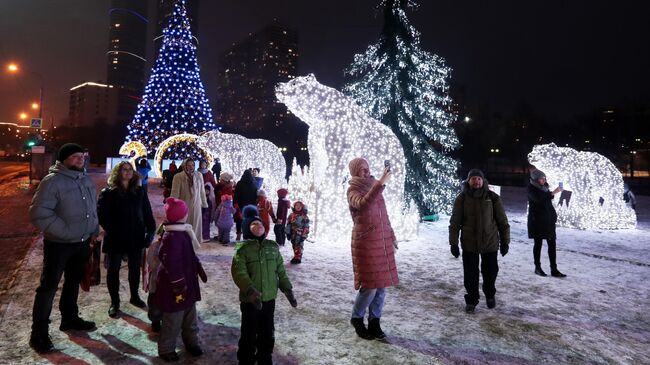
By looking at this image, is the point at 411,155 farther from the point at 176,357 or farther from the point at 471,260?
the point at 176,357

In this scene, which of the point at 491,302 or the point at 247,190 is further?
the point at 247,190

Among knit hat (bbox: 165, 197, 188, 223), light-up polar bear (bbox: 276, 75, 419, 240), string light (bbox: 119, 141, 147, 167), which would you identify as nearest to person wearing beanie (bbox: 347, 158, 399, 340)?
knit hat (bbox: 165, 197, 188, 223)

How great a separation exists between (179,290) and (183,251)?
304mm

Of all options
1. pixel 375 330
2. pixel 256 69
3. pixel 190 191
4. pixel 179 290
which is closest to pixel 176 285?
pixel 179 290

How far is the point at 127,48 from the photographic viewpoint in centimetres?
14188

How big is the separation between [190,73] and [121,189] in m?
25.9

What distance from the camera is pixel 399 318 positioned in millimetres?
4266

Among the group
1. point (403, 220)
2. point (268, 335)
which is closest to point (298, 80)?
point (403, 220)

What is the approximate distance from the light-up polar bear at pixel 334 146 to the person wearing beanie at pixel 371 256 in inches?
164

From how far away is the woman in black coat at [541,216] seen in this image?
591 cm

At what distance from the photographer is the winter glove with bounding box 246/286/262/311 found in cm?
A: 301

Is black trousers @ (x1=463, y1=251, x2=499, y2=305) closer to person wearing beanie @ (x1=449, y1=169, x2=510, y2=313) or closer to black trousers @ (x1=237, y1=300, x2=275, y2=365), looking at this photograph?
person wearing beanie @ (x1=449, y1=169, x2=510, y2=313)

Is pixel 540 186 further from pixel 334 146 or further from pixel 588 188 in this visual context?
pixel 588 188

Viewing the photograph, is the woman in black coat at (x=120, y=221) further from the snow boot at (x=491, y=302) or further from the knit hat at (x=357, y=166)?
the snow boot at (x=491, y=302)
